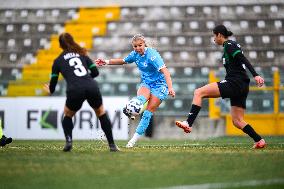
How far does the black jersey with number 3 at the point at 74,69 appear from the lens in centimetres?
971

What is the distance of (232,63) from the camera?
11266 millimetres

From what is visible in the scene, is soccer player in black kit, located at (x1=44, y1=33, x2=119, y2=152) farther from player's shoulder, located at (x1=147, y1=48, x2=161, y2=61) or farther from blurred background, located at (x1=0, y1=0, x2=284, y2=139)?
blurred background, located at (x1=0, y1=0, x2=284, y2=139)

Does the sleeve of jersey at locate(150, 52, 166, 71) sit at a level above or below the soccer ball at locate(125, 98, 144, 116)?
above

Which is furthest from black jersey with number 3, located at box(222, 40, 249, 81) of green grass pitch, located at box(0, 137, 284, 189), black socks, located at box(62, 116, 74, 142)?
black socks, located at box(62, 116, 74, 142)

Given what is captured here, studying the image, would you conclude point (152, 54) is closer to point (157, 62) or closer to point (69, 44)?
point (157, 62)

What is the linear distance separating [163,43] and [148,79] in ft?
40.1

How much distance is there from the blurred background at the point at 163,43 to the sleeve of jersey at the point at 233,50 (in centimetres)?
911

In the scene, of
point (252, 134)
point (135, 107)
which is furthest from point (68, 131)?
point (252, 134)

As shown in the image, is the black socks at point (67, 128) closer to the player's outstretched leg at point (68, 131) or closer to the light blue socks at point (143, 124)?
the player's outstretched leg at point (68, 131)

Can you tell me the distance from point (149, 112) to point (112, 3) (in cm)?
1508

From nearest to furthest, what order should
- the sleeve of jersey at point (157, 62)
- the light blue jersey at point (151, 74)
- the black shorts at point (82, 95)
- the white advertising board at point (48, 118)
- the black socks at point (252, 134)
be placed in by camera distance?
the black shorts at point (82, 95)
the black socks at point (252, 134)
the sleeve of jersey at point (157, 62)
the light blue jersey at point (151, 74)
the white advertising board at point (48, 118)

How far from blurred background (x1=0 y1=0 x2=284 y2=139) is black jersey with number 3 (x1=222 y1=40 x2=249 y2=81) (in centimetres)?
895

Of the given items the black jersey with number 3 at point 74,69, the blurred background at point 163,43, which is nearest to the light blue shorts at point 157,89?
the black jersey with number 3 at point 74,69

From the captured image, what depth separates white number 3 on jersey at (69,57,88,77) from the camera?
9734 millimetres
